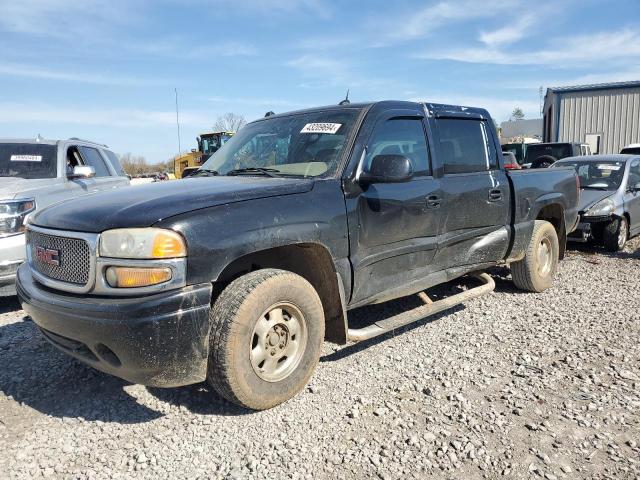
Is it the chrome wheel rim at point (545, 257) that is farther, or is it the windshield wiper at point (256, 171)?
the chrome wheel rim at point (545, 257)

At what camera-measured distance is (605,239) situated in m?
8.04

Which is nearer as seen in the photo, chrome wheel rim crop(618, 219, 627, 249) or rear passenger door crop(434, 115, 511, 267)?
rear passenger door crop(434, 115, 511, 267)

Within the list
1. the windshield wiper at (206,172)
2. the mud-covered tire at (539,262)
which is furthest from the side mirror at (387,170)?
the mud-covered tire at (539,262)

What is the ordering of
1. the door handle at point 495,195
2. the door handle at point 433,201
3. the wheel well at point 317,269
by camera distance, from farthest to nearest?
the door handle at point 495,195
the door handle at point 433,201
the wheel well at point 317,269

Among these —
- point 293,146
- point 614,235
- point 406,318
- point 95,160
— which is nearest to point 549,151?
point 614,235

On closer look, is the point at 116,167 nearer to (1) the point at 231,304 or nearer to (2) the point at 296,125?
(2) the point at 296,125

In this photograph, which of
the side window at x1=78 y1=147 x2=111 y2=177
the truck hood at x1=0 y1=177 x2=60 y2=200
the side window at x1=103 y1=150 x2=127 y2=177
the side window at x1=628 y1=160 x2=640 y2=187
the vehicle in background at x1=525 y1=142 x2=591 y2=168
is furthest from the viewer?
the vehicle in background at x1=525 y1=142 x2=591 y2=168

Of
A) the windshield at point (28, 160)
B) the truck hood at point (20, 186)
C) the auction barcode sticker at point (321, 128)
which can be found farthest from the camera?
the windshield at point (28, 160)

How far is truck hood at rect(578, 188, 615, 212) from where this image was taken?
8.06 meters

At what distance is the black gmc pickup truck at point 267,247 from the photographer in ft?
8.60

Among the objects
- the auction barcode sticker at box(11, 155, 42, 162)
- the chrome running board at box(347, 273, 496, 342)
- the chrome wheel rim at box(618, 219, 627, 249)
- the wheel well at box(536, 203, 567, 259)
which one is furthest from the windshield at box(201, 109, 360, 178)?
the chrome wheel rim at box(618, 219, 627, 249)

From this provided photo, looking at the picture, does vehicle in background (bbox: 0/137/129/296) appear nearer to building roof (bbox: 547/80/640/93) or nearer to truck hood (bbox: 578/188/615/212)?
truck hood (bbox: 578/188/615/212)

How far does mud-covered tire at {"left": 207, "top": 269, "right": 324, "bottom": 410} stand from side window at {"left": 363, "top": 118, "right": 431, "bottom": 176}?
125 centimetres

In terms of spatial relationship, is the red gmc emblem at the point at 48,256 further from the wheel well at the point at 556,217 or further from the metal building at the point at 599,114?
the metal building at the point at 599,114
